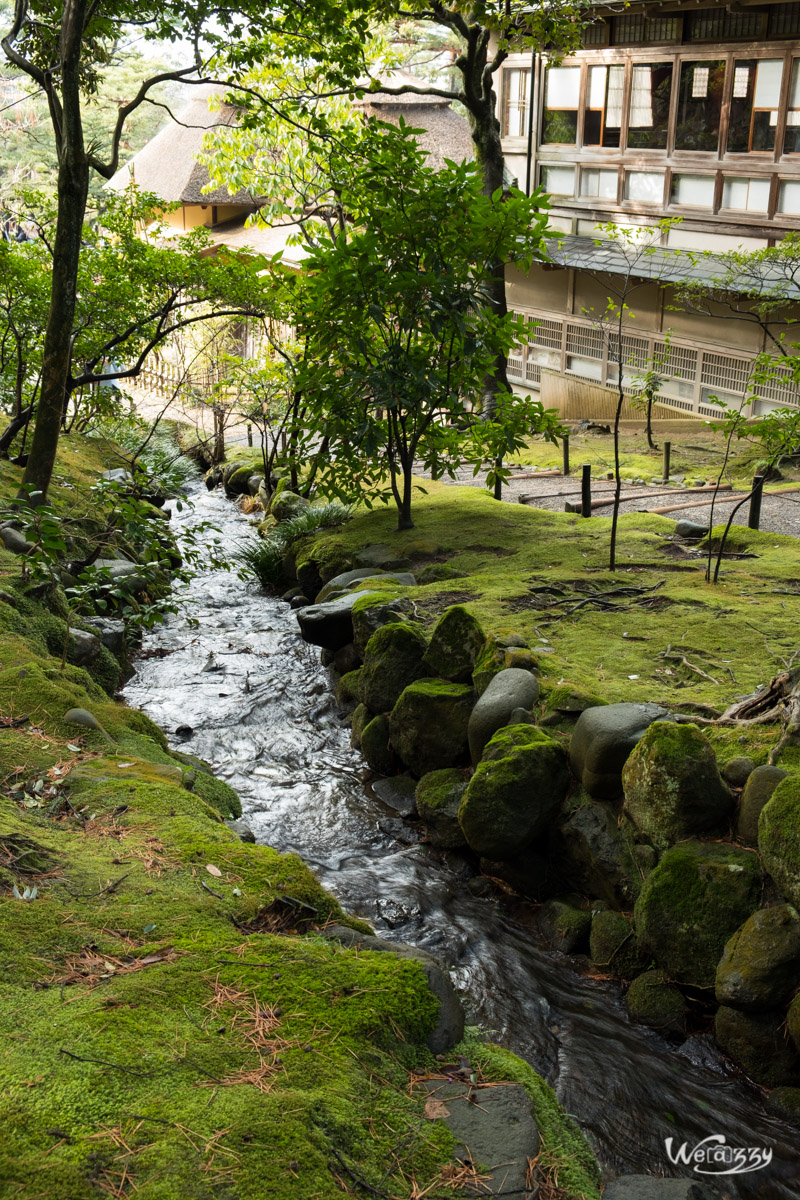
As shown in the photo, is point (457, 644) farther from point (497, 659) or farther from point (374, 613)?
point (374, 613)

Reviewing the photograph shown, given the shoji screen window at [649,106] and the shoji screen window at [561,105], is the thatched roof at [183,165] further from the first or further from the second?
the shoji screen window at [649,106]

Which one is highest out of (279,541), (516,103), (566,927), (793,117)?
(516,103)

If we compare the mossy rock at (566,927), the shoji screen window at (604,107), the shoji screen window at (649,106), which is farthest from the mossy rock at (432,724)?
the shoji screen window at (604,107)

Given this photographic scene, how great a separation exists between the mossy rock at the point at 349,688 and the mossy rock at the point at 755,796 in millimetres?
4351

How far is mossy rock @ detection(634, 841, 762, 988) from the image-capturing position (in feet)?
15.6

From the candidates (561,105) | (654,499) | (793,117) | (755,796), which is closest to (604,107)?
(561,105)

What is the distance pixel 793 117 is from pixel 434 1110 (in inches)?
655

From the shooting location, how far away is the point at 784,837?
449 centimetres

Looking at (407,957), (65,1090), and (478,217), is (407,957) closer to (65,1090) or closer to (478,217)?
(65,1090)

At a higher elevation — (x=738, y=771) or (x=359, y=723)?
(x=738, y=771)

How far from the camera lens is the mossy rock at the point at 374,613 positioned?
8.75 meters

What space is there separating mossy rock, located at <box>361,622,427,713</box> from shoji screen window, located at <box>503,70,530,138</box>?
17359 mm

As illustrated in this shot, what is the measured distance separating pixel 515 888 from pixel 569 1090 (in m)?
1.70

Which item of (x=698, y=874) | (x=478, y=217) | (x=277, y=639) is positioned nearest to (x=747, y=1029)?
(x=698, y=874)
